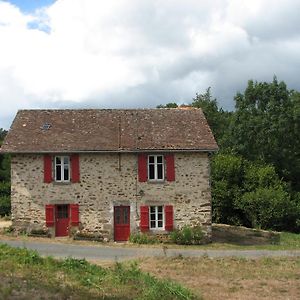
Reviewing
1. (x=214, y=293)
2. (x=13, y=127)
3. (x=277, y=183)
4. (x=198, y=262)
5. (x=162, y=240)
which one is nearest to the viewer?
(x=214, y=293)

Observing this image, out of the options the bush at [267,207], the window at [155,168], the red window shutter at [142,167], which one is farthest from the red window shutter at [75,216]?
the bush at [267,207]

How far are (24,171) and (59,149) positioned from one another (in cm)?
213

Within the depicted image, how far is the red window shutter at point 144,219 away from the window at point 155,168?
1597mm

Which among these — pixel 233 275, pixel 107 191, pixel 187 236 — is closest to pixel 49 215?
pixel 107 191

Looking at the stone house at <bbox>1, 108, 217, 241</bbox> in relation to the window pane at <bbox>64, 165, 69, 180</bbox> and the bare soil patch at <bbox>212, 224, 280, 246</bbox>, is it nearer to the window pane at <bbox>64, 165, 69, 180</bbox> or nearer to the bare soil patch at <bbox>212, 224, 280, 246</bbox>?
the window pane at <bbox>64, 165, 69, 180</bbox>

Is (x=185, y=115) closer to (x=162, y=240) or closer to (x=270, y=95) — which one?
(x=162, y=240)

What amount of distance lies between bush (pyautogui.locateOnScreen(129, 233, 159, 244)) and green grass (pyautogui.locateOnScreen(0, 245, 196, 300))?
10.8 meters

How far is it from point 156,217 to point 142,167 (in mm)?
2691

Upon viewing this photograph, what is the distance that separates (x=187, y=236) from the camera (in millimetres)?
25859

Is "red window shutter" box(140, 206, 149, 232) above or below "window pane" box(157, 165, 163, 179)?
below

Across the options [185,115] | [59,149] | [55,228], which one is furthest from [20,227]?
[185,115]

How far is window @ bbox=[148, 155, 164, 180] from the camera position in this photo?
2664 centimetres

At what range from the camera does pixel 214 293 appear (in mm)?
12875

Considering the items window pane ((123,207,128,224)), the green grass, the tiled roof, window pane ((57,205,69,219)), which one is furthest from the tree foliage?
the green grass
